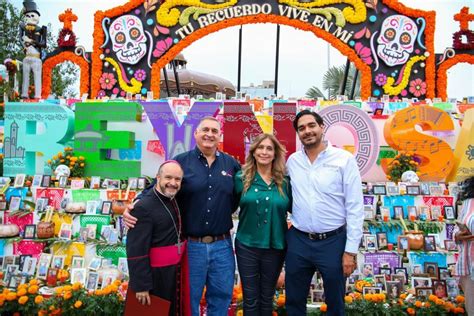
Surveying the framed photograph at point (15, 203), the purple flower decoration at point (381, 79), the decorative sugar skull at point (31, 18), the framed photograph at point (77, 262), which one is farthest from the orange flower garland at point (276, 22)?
the framed photograph at point (77, 262)

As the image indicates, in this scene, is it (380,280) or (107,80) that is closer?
(380,280)

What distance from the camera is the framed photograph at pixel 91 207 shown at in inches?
177

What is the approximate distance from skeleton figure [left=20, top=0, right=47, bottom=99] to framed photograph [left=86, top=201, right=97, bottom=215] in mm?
6057

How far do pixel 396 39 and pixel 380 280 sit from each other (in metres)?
7.34

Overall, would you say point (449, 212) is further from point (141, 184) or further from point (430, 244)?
point (141, 184)

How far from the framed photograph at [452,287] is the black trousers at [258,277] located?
1901mm

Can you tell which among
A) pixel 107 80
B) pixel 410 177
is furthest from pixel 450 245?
pixel 107 80

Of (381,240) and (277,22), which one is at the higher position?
(277,22)

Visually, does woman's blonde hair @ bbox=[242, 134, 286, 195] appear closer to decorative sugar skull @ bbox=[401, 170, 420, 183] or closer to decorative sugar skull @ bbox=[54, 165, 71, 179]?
decorative sugar skull @ bbox=[401, 170, 420, 183]

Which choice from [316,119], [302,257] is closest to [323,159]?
[316,119]

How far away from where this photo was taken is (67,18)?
9914mm

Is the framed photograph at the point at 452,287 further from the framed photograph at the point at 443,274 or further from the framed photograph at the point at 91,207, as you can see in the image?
the framed photograph at the point at 91,207

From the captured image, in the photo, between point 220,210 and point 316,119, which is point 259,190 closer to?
point 220,210

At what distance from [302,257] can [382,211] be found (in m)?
2.20
